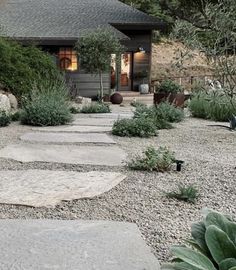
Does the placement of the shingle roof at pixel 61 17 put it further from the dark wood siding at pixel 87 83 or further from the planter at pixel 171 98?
the planter at pixel 171 98

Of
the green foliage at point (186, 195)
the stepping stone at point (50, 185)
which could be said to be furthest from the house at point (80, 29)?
the green foliage at point (186, 195)

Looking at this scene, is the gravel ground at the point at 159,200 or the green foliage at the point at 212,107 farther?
the green foliage at the point at 212,107

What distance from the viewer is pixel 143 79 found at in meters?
21.6

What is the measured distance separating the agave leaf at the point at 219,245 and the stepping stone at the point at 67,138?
489 centimetres

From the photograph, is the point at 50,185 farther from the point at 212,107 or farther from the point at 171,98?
the point at 171,98

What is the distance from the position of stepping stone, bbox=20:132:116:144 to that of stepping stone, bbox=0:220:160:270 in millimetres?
3706

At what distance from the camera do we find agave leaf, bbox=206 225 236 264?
2.19 m

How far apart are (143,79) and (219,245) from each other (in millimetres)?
19607

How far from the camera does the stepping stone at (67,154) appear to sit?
5.68 m

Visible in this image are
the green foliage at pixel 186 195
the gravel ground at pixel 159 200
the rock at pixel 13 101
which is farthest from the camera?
the rock at pixel 13 101

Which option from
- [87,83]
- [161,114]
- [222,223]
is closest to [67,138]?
[161,114]

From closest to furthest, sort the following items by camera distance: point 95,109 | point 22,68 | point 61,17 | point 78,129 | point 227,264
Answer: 1. point 227,264
2. point 78,129
3. point 95,109
4. point 22,68
5. point 61,17

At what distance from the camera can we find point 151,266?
266 centimetres

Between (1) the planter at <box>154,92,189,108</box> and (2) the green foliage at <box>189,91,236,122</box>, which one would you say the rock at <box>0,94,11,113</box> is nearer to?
(1) the planter at <box>154,92,189,108</box>
